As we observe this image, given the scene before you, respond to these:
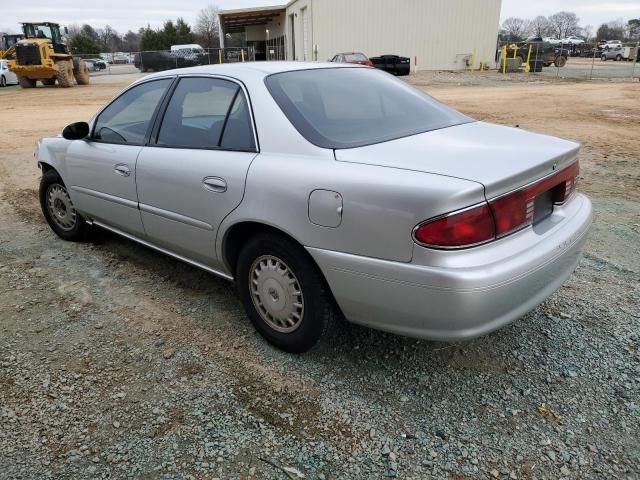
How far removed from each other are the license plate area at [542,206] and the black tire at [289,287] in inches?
A: 43.1

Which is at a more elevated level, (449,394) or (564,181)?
(564,181)

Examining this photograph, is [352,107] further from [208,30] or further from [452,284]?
[208,30]

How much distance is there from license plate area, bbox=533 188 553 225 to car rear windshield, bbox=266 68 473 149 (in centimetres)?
76

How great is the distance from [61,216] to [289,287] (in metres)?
3.00

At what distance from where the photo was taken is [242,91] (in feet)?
10.0

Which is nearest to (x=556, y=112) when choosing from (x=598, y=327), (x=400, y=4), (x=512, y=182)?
(x=598, y=327)

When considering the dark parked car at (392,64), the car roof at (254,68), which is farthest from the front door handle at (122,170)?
the dark parked car at (392,64)

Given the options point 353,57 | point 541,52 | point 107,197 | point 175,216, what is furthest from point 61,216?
point 541,52

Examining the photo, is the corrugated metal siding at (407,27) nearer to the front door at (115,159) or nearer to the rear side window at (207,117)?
the front door at (115,159)

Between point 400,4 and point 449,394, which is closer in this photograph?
point 449,394

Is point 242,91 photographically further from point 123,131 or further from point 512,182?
point 512,182

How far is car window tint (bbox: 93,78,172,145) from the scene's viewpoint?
12.2ft

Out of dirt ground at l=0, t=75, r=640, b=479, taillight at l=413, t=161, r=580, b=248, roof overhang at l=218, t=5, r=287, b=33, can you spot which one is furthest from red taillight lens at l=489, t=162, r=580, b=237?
roof overhang at l=218, t=5, r=287, b=33

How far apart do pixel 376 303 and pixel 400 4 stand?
36282 mm
